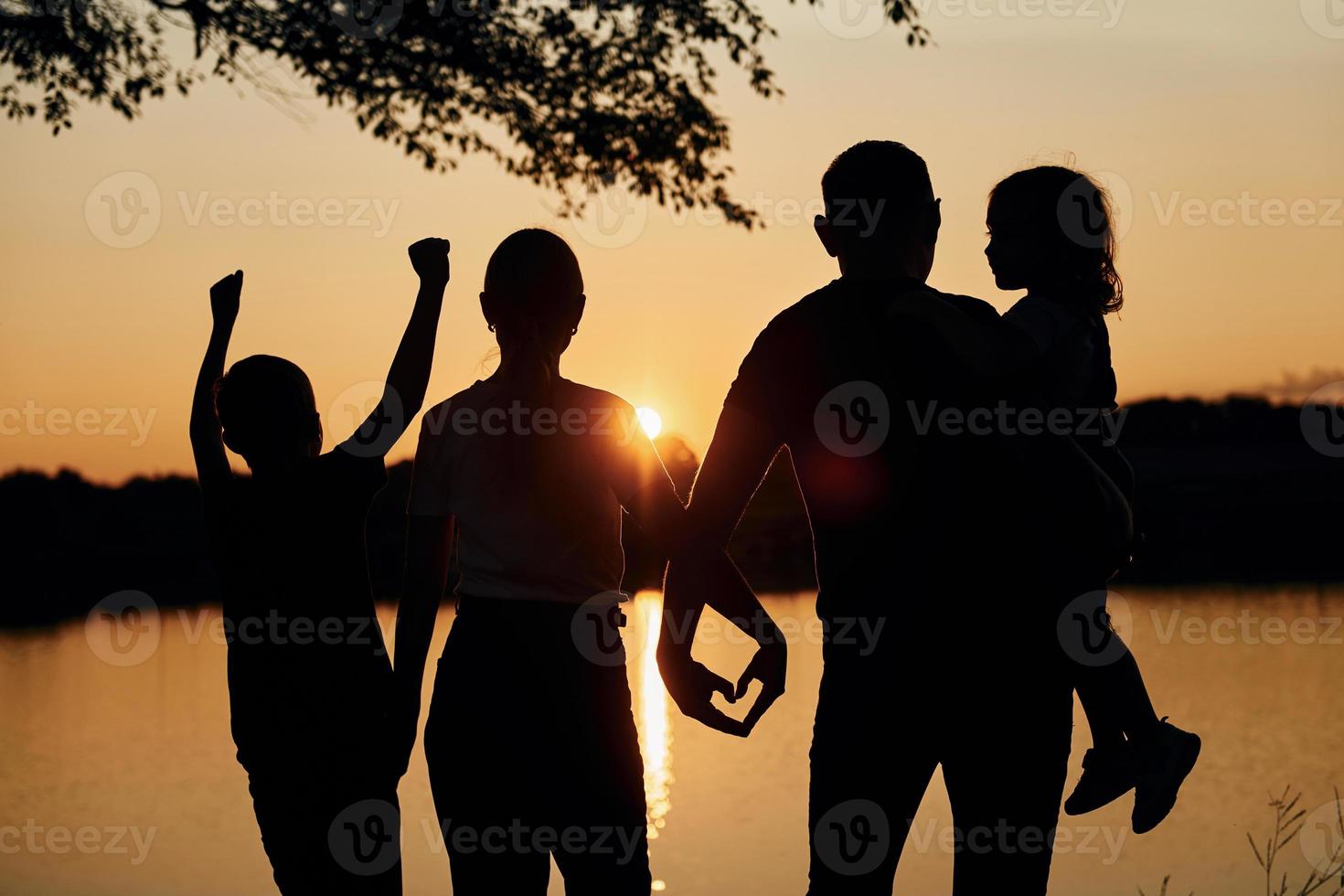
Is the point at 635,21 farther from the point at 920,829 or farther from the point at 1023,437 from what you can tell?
the point at 920,829

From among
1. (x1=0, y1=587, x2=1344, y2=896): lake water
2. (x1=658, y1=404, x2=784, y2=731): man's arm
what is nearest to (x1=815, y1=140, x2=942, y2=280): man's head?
(x1=658, y1=404, x2=784, y2=731): man's arm

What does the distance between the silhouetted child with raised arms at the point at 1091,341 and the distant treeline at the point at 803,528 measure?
175 ft

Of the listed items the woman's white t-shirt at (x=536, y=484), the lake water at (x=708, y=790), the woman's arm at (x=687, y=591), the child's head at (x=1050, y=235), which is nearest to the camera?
the woman's white t-shirt at (x=536, y=484)

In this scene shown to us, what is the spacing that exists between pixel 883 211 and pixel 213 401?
5.90ft

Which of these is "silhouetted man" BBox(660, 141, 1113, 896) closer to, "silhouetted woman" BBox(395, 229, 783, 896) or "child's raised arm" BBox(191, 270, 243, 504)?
"silhouetted woman" BBox(395, 229, 783, 896)

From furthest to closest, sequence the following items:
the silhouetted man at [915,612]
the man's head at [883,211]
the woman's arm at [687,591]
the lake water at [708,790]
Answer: the lake water at [708,790] → the woman's arm at [687,591] → the man's head at [883,211] → the silhouetted man at [915,612]

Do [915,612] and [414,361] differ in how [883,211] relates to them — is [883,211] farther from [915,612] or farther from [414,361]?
[414,361]

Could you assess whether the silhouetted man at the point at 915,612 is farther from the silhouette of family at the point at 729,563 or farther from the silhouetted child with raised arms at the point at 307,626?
the silhouetted child with raised arms at the point at 307,626

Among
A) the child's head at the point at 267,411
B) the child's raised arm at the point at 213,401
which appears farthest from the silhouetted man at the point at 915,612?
the child's raised arm at the point at 213,401

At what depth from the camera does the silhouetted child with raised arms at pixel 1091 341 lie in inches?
134

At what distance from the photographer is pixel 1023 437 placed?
3.15 metres

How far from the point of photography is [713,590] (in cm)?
347

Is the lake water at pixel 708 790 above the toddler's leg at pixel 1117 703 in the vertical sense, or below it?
below

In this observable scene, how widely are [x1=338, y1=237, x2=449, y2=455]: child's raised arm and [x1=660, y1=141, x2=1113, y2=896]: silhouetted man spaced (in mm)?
1033
